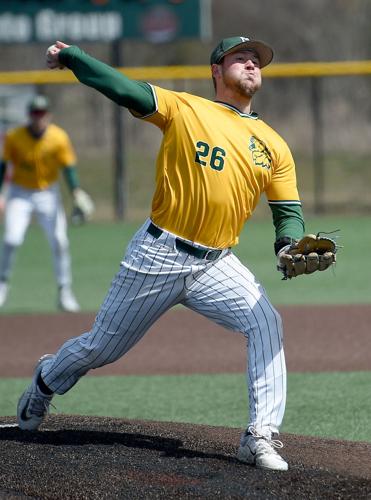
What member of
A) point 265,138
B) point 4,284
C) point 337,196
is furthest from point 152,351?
point 337,196

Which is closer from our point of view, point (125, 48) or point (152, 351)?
point (152, 351)

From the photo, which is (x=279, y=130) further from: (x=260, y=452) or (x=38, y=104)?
(x=260, y=452)

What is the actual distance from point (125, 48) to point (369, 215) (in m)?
14.4

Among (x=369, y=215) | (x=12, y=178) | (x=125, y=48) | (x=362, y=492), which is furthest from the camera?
(x=125, y=48)

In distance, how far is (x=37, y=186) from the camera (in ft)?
35.6

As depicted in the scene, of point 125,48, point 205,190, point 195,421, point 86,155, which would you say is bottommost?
point 195,421

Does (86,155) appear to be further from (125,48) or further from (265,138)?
(265,138)

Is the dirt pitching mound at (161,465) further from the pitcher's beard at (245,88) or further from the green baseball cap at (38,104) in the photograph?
the green baseball cap at (38,104)

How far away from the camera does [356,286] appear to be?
476 inches

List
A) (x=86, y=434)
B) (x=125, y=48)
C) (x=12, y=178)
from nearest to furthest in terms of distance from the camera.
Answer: (x=86, y=434) < (x=12, y=178) < (x=125, y=48)

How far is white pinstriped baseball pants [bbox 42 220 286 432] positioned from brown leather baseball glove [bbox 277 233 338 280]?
0.27 meters

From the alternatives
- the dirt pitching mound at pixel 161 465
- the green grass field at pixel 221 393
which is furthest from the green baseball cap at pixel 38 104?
the dirt pitching mound at pixel 161 465

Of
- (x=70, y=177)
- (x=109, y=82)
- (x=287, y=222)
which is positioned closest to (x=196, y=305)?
(x=287, y=222)

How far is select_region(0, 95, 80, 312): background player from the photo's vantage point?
35.2 feet
